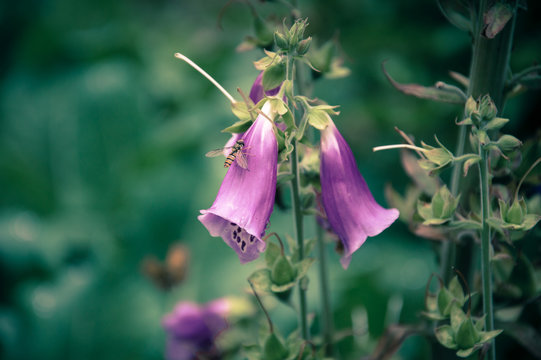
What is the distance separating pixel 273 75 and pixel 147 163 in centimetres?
73

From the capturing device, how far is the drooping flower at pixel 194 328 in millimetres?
566

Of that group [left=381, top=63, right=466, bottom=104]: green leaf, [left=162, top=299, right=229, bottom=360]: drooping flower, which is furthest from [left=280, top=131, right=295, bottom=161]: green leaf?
[left=162, top=299, right=229, bottom=360]: drooping flower

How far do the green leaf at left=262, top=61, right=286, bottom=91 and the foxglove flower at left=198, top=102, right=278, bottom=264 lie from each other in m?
0.01

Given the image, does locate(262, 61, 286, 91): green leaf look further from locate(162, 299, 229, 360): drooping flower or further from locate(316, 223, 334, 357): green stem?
locate(162, 299, 229, 360): drooping flower

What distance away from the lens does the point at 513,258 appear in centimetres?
36

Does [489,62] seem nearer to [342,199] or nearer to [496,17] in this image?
[496,17]

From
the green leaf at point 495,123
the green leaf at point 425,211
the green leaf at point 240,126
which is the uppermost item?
the green leaf at point 240,126

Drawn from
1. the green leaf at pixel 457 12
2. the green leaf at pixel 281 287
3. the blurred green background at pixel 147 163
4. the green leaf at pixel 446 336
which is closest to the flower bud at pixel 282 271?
the green leaf at pixel 281 287

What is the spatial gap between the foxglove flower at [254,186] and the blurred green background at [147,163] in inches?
18.2

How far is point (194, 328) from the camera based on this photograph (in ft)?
1.86

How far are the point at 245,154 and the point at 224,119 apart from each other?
2.47 ft

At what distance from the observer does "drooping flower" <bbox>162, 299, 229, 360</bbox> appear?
22.3 inches

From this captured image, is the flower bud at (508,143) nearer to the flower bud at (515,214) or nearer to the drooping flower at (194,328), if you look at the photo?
the flower bud at (515,214)

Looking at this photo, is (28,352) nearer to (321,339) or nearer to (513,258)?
(321,339)
